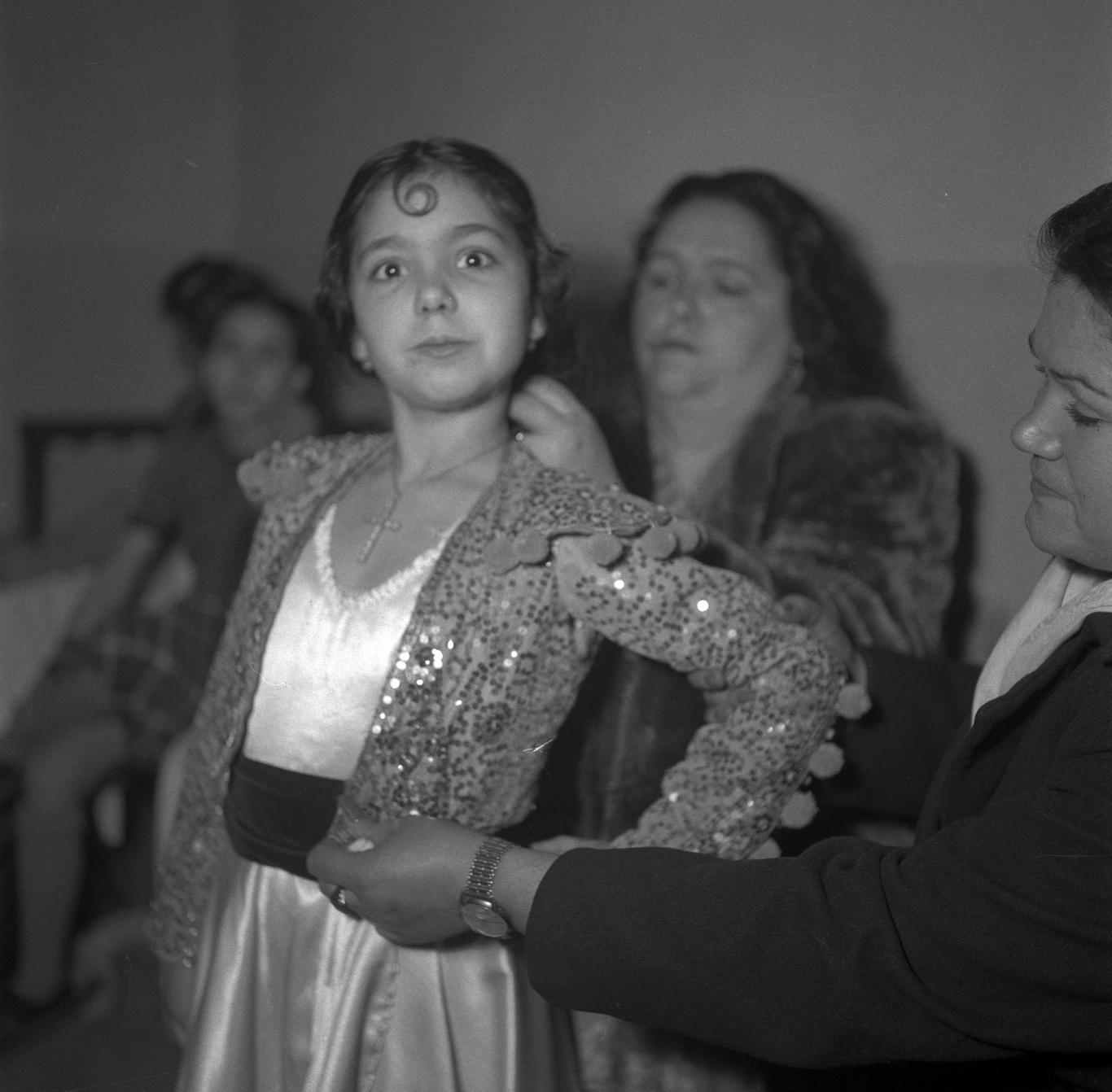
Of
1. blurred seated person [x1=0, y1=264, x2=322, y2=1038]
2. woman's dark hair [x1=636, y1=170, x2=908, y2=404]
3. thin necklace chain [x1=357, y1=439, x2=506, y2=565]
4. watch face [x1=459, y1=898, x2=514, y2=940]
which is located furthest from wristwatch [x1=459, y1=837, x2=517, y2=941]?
woman's dark hair [x1=636, y1=170, x2=908, y2=404]

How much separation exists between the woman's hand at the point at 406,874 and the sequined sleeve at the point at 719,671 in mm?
Result: 147

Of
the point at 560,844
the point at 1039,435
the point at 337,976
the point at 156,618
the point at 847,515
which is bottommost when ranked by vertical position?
the point at 337,976

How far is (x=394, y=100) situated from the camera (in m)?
1.07

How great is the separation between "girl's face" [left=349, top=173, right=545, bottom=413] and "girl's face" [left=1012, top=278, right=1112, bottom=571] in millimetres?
391

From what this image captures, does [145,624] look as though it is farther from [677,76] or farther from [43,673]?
[677,76]

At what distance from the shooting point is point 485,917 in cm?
89

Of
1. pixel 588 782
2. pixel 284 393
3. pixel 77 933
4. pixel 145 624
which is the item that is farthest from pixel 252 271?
pixel 77 933

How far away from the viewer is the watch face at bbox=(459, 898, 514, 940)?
89 centimetres

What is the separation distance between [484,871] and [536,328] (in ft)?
1.40

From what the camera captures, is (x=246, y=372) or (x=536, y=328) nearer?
(x=536, y=328)

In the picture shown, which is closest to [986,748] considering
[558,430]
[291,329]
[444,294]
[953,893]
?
[953,893]

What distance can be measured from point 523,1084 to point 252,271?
72cm

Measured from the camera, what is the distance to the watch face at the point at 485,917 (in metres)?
0.89

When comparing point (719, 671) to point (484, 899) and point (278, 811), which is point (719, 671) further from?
point (278, 811)
